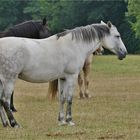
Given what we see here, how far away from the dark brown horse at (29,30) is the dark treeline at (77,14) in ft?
187

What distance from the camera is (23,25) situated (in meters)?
13.8

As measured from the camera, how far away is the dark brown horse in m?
13.6

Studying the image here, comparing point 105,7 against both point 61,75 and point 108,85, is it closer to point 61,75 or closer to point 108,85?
point 108,85

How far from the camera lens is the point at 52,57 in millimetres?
10797

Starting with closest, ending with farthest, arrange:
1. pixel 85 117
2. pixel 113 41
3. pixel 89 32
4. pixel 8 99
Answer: pixel 8 99
pixel 89 32
pixel 113 41
pixel 85 117

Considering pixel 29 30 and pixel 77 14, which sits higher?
pixel 29 30

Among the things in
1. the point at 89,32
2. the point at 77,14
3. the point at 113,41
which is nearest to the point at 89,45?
the point at 89,32

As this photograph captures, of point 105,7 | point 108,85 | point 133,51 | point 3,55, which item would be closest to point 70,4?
point 105,7

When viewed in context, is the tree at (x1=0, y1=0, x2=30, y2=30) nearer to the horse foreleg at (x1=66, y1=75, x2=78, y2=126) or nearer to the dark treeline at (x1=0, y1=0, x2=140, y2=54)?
the dark treeline at (x1=0, y1=0, x2=140, y2=54)

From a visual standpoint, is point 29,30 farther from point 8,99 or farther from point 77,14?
point 77,14

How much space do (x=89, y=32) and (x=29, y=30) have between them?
295cm

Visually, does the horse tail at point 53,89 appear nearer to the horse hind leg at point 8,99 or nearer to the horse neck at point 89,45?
the horse neck at point 89,45

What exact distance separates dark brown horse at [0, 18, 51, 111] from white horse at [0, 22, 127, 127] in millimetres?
2746

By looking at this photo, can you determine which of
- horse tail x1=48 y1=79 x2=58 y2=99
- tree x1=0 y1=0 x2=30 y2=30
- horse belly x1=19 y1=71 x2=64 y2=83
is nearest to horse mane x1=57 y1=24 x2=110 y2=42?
horse belly x1=19 y1=71 x2=64 y2=83
